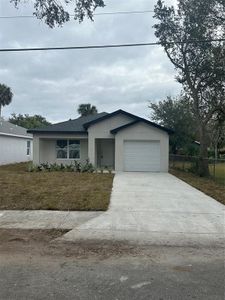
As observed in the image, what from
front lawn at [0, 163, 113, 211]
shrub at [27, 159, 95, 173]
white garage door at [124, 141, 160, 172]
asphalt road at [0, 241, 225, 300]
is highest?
white garage door at [124, 141, 160, 172]

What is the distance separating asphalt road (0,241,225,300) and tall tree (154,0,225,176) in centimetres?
1788

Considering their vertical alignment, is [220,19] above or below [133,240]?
above

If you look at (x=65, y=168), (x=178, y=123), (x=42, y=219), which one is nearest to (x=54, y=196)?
(x=42, y=219)

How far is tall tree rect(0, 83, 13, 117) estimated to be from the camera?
60.2 metres

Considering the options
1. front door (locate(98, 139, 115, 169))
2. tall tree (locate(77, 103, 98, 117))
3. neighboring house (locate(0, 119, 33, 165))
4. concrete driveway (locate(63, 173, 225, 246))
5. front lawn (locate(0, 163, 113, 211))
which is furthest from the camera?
tall tree (locate(77, 103, 98, 117))

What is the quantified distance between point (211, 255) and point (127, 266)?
175 cm

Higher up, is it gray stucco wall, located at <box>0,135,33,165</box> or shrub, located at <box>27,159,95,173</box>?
gray stucco wall, located at <box>0,135,33,165</box>

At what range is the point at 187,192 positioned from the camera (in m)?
15.5

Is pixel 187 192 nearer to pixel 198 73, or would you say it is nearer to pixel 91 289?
pixel 91 289

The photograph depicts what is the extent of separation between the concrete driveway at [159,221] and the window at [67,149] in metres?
15.0

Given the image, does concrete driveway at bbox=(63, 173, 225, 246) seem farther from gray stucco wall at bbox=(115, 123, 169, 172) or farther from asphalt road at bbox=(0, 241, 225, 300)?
gray stucco wall at bbox=(115, 123, 169, 172)

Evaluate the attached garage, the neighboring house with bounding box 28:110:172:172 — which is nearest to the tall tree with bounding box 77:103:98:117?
the neighboring house with bounding box 28:110:172:172

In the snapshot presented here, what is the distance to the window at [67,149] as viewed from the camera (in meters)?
29.6

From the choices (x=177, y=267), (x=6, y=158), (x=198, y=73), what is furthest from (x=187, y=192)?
(x=6, y=158)
